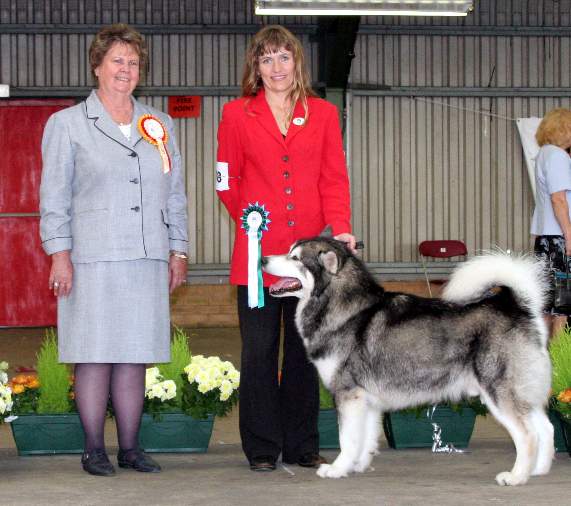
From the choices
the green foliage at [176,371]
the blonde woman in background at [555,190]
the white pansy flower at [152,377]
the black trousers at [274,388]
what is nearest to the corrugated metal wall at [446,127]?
the blonde woman in background at [555,190]

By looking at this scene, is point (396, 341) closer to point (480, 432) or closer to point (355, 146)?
point (480, 432)

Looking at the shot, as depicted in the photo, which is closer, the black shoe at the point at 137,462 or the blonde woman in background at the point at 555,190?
the black shoe at the point at 137,462

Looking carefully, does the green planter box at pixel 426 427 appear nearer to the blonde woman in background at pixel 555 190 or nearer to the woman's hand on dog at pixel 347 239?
the woman's hand on dog at pixel 347 239

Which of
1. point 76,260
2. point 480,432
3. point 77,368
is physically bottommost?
point 480,432

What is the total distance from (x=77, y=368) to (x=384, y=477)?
135 centimetres

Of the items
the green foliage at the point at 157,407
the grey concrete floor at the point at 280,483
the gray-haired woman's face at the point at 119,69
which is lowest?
the grey concrete floor at the point at 280,483

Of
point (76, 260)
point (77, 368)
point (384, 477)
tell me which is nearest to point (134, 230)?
point (76, 260)

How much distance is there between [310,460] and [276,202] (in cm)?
112

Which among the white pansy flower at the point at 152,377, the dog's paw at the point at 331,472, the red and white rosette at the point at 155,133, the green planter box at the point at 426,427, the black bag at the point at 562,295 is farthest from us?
the black bag at the point at 562,295

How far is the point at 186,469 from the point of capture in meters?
4.41

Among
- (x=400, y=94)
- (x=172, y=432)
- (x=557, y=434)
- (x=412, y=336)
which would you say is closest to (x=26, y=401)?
(x=172, y=432)

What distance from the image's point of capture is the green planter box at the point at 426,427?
4.87m

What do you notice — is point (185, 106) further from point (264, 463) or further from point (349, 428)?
point (349, 428)

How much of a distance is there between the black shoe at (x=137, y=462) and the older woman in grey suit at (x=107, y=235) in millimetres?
106
